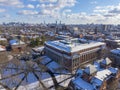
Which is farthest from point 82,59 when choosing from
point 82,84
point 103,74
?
point 82,84

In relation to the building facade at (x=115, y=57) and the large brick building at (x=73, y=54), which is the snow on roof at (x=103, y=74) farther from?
the building facade at (x=115, y=57)

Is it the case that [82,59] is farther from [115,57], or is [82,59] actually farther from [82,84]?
[82,84]

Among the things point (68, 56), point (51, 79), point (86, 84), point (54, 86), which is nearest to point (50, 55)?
point (68, 56)

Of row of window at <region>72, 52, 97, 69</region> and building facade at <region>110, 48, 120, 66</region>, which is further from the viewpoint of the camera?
building facade at <region>110, 48, 120, 66</region>

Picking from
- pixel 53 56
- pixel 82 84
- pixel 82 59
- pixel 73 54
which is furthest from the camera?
pixel 53 56

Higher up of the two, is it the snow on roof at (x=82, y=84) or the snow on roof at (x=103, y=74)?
the snow on roof at (x=103, y=74)

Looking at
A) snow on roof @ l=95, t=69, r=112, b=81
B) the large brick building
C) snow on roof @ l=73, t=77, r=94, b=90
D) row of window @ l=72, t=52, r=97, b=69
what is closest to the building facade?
the large brick building

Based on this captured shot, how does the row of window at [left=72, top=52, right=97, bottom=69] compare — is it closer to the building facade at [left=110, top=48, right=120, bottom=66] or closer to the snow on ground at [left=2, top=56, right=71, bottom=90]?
the snow on ground at [left=2, top=56, right=71, bottom=90]

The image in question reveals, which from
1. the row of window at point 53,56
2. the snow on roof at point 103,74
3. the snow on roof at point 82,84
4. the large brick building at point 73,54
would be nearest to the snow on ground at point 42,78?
the row of window at point 53,56

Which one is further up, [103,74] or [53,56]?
[103,74]
